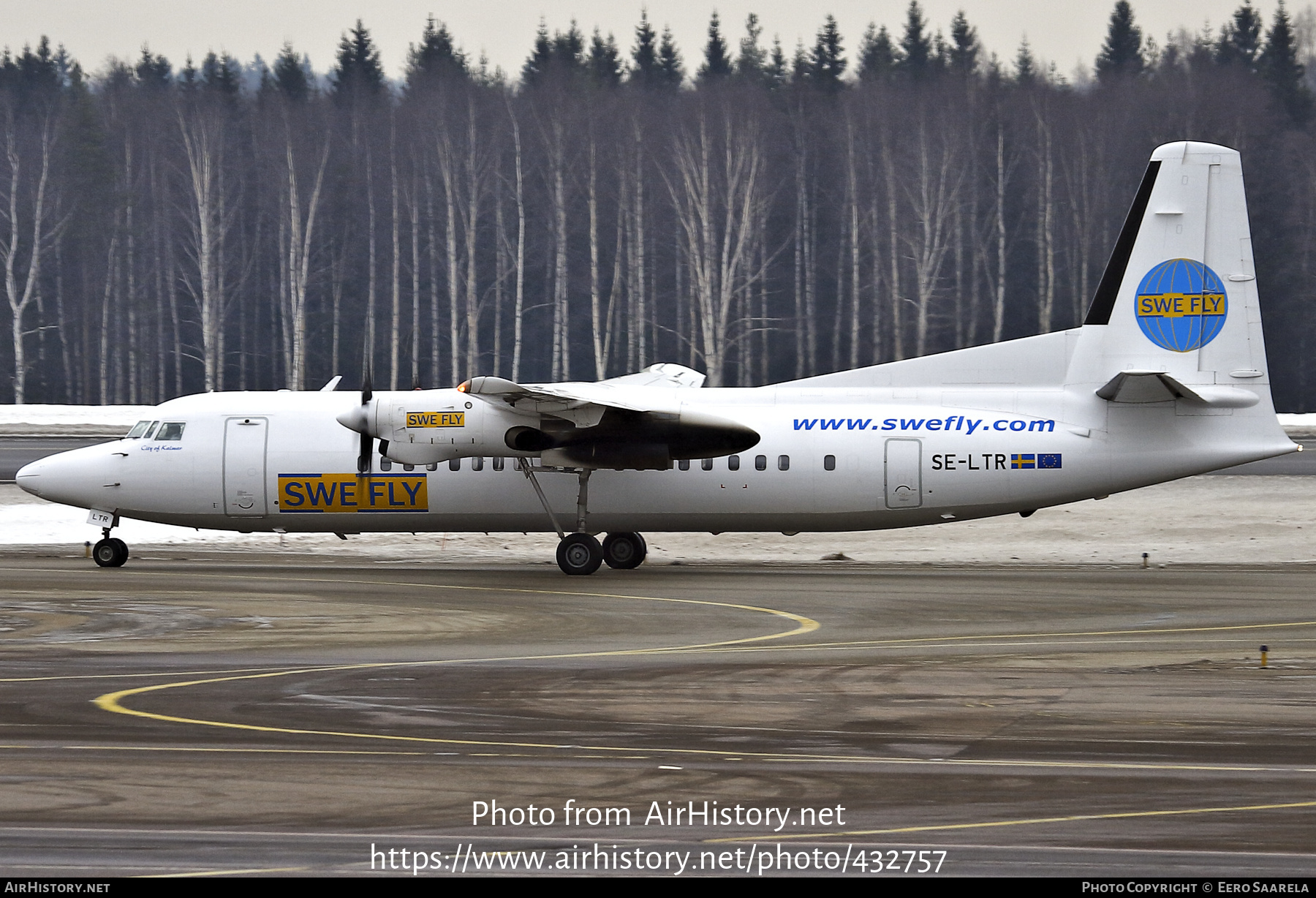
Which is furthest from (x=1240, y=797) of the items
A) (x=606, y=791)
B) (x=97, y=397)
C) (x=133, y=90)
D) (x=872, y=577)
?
(x=133, y=90)

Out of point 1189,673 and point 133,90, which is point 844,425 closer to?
point 1189,673

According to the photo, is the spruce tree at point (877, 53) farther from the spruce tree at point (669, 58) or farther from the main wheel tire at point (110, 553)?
the main wheel tire at point (110, 553)

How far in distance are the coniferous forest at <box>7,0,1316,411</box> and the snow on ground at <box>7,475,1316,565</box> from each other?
75.7 feet

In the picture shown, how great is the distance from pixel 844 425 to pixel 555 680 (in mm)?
10314

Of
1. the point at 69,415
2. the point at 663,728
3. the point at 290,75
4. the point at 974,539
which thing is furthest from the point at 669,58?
the point at 663,728

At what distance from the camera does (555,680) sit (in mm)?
13438

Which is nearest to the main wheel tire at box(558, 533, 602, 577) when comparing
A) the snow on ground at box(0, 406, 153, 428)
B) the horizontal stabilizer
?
the horizontal stabilizer

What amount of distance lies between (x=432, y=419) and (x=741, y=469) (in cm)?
487

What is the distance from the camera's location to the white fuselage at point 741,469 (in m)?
21.9

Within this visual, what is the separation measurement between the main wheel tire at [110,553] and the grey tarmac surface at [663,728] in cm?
335

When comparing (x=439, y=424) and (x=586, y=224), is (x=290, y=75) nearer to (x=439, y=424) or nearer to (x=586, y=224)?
(x=586, y=224)

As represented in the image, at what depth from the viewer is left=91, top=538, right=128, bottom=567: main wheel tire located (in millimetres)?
23703

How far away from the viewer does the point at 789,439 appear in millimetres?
22797

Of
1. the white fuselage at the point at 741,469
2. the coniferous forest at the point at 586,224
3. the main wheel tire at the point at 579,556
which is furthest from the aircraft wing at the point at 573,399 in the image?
the coniferous forest at the point at 586,224
